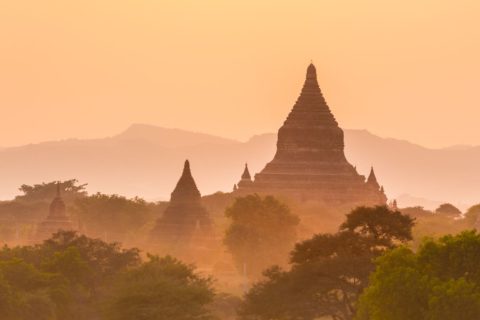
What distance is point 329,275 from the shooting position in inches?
3625

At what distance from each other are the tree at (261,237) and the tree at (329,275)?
4551 cm

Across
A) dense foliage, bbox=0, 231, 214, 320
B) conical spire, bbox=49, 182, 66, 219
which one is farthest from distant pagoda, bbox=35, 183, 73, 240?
dense foliage, bbox=0, 231, 214, 320

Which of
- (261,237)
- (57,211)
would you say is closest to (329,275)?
(261,237)

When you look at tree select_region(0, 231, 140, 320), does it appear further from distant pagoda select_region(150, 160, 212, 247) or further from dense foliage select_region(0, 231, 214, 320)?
distant pagoda select_region(150, 160, 212, 247)

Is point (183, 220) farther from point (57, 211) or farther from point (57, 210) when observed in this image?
point (57, 210)

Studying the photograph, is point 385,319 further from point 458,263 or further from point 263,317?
point 263,317

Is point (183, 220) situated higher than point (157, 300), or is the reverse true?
point (183, 220)

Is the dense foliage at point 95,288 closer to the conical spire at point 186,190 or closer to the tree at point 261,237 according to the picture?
the tree at point 261,237

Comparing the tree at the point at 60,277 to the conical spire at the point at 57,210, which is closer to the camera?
the tree at the point at 60,277

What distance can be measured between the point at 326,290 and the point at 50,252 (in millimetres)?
22322

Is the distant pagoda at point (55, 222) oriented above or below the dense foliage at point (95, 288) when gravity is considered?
above

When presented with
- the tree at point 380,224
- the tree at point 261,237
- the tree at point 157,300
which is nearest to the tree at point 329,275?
the tree at point 380,224

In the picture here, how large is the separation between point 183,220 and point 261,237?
20.0 meters

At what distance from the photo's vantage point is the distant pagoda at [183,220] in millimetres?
165375
